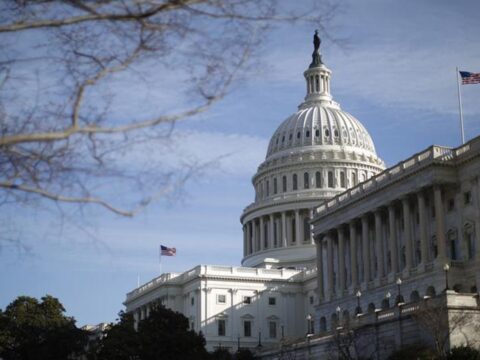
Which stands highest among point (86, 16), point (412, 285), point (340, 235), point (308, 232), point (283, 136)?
point (283, 136)

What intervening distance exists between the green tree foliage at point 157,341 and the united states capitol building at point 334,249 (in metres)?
9.37

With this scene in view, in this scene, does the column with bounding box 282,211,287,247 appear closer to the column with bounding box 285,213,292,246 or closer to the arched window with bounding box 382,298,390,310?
the column with bounding box 285,213,292,246

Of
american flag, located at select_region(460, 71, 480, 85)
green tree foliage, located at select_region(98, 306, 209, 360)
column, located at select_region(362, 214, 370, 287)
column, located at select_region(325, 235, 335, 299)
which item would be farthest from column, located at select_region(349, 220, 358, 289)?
american flag, located at select_region(460, 71, 480, 85)

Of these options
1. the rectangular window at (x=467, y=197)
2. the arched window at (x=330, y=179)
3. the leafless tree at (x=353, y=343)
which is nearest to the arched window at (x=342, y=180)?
the arched window at (x=330, y=179)

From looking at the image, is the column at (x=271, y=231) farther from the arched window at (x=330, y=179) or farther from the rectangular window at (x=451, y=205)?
the rectangular window at (x=451, y=205)

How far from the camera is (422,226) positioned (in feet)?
294

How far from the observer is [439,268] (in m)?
85.4

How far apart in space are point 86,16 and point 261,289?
124393 millimetres

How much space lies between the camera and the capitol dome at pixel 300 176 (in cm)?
15550

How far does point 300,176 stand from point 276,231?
1144 cm

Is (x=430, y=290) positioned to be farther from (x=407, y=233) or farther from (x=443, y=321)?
(x=443, y=321)

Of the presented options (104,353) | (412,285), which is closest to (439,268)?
(412,285)

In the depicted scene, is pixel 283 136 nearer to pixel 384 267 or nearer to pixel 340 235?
pixel 340 235

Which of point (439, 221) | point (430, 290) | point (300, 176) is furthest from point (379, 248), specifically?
point (300, 176)
